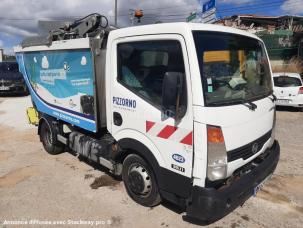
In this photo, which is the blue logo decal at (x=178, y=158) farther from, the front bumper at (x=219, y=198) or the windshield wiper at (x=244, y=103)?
the windshield wiper at (x=244, y=103)

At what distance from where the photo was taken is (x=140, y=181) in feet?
13.5

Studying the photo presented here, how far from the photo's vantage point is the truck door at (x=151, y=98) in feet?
10.9

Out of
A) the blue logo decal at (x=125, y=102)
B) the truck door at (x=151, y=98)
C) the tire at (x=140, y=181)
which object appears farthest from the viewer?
the tire at (x=140, y=181)

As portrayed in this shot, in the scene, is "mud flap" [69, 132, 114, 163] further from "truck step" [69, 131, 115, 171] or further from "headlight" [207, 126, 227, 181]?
"headlight" [207, 126, 227, 181]

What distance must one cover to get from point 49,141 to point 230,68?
14.7 ft

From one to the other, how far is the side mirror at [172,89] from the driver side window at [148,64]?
218 mm

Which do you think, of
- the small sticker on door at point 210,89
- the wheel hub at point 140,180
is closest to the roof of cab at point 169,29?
the small sticker on door at point 210,89

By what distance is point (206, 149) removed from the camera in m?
3.20

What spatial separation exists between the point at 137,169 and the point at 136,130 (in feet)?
1.82

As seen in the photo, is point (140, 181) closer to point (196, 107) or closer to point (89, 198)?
point (89, 198)

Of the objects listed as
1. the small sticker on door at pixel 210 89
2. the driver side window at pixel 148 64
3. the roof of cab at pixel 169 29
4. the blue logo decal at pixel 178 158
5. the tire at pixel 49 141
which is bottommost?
the tire at pixel 49 141

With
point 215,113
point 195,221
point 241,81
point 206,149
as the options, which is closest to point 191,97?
point 215,113

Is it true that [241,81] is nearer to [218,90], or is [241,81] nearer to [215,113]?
[218,90]

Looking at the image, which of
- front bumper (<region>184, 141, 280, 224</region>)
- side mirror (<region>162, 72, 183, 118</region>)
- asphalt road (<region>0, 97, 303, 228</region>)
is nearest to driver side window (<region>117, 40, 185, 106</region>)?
side mirror (<region>162, 72, 183, 118</region>)
